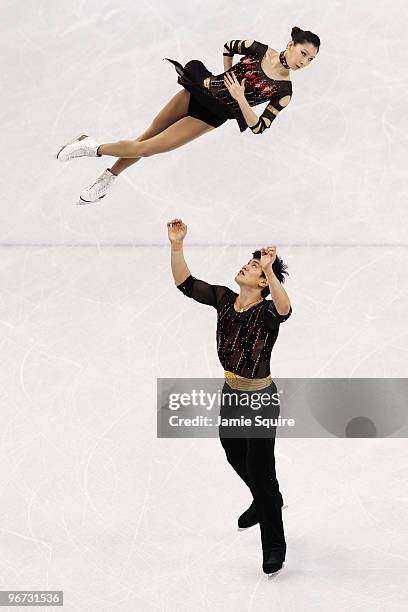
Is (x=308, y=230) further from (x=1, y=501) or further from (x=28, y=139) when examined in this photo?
(x=1, y=501)

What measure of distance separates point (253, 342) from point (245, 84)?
1.17 meters

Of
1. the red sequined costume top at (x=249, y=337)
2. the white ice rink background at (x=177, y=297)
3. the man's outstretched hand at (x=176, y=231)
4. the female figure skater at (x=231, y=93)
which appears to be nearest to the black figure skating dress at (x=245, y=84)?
the female figure skater at (x=231, y=93)

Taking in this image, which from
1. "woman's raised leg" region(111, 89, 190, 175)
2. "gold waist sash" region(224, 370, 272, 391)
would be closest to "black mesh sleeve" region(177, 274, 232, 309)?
"gold waist sash" region(224, 370, 272, 391)

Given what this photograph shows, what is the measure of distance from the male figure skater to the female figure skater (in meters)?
0.42

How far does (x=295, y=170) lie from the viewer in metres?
7.56

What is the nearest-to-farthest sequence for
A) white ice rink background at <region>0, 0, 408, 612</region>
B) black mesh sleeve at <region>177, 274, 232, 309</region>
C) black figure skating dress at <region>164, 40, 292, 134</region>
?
black figure skating dress at <region>164, 40, 292, 134</region>, black mesh sleeve at <region>177, 274, 232, 309</region>, white ice rink background at <region>0, 0, 408, 612</region>

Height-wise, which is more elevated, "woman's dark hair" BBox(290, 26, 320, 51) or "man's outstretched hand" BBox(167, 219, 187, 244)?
"woman's dark hair" BBox(290, 26, 320, 51)

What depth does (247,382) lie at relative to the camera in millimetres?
4406

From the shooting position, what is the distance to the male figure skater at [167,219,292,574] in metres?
4.36

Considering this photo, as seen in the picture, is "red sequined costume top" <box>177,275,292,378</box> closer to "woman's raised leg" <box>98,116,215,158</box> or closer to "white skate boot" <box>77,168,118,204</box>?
"woman's raised leg" <box>98,116,215,158</box>

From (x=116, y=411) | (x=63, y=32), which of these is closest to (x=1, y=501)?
(x=116, y=411)

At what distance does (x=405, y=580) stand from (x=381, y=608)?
0.85 feet

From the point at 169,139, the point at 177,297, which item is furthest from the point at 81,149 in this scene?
the point at 177,297

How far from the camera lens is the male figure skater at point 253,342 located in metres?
4.36
